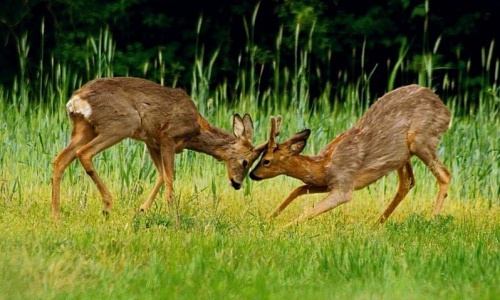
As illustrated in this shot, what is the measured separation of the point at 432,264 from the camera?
688 cm

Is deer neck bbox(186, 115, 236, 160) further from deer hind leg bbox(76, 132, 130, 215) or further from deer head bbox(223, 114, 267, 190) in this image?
deer hind leg bbox(76, 132, 130, 215)

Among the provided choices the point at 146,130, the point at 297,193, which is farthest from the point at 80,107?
the point at 297,193

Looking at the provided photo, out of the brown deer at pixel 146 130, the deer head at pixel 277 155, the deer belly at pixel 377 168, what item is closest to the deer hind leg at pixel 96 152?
the brown deer at pixel 146 130

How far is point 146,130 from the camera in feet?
32.4

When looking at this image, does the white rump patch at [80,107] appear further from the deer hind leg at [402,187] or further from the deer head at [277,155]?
the deer hind leg at [402,187]

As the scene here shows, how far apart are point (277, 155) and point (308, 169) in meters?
0.32

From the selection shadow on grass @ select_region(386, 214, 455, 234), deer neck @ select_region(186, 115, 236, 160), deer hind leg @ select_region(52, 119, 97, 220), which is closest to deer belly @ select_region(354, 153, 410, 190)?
shadow on grass @ select_region(386, 214, 455, 234)

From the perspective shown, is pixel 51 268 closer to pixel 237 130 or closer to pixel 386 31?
pixel 237 130

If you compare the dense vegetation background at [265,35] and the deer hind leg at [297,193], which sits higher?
the deer hind leg at [297,193]

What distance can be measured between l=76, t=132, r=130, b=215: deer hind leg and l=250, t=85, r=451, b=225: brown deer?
4.46ft

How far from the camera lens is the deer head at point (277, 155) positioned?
9594 mm

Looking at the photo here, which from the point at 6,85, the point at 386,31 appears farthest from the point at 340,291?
the point at 6,85

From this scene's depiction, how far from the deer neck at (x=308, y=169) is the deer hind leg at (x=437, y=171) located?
920 millimetres

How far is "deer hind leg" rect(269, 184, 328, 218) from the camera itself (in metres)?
9.38
